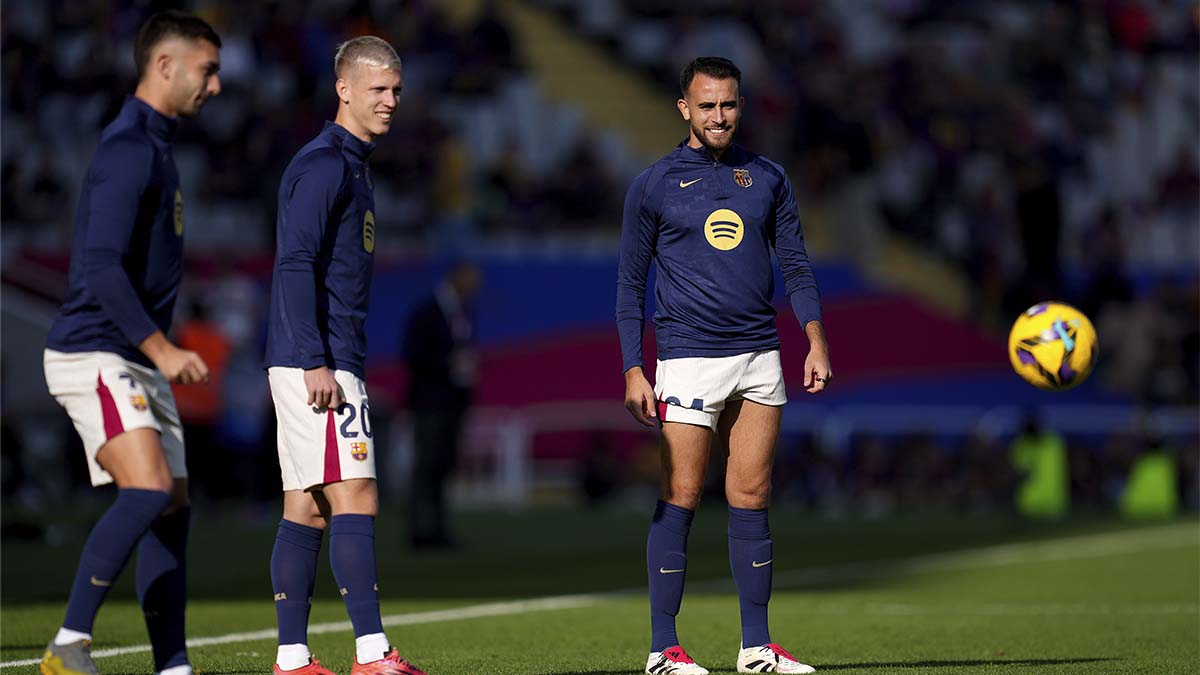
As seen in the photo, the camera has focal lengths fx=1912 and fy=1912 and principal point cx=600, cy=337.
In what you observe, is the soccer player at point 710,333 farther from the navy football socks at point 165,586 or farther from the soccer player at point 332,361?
the navy football socks at point 165,586

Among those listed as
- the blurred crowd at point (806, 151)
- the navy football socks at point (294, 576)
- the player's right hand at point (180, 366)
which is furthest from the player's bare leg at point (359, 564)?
the blurred crowd at point (806, 151)

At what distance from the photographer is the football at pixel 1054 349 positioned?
8875 mm

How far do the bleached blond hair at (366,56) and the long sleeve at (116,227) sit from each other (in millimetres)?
857

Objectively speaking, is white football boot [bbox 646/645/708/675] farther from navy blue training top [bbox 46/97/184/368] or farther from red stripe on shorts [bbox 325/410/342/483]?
navy blue training top [bbox 46/97/184/368]

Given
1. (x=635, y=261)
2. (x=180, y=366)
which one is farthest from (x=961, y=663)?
(x=180, y=366)

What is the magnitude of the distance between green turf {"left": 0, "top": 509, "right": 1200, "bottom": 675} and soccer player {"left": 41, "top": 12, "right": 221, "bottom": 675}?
3.28 ft

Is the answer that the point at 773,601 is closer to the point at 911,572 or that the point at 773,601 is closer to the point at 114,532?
the point at 911,572

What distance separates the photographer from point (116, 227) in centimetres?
606

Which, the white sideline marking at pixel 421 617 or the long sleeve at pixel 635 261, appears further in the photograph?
the white sideline marking at pixel 421 617

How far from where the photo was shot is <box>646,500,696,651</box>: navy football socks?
7137 millimetres

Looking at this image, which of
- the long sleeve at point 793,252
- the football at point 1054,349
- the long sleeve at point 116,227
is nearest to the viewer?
the long sleeve at point 116,227

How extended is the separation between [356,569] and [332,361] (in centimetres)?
72

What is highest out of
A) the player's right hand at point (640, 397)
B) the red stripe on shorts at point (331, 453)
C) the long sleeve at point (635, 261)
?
the long sleeve at point (635, 261)

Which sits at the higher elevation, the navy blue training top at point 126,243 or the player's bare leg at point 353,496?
the navy blue training top at point 126,243
